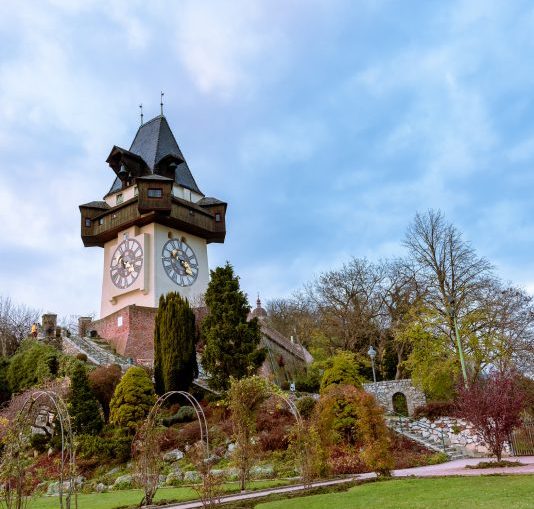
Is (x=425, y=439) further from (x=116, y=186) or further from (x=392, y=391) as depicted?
(x=116, y=186)

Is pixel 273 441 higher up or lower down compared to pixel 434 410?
lower down

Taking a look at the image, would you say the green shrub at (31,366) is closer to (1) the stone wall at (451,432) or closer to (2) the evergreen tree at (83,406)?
(2) the evergreen tree at (83,406)

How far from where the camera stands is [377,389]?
26.6 meters

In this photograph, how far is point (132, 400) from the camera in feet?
63.8

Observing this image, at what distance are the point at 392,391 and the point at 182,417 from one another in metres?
10.9

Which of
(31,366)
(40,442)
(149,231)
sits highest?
(149,231)

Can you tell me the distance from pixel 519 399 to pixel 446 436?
6.54 m

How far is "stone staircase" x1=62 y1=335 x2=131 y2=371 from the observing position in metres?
27.1

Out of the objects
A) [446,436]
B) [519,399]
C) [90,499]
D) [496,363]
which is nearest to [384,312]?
[496,363]

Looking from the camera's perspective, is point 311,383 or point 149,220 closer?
point 311,383

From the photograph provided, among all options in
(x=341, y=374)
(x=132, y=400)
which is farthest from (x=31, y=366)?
(x=341, y=374)

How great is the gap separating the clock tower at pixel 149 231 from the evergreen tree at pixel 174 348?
5.85 meters

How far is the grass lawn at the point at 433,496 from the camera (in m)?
7.80

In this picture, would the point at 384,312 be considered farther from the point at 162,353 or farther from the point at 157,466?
the point at 157,466
